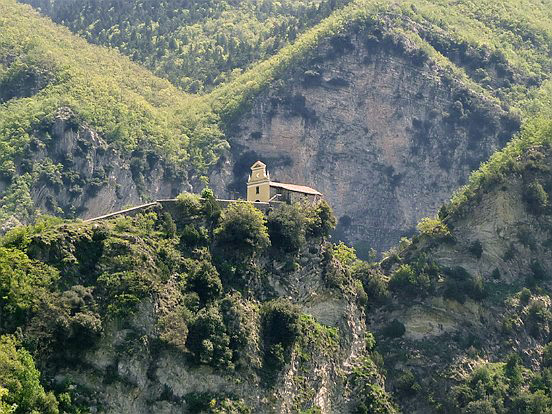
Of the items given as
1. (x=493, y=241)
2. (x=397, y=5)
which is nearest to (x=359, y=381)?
(x=493, y=241)

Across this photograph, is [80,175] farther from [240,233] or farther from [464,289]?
[464,289]

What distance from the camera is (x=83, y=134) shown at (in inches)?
4958

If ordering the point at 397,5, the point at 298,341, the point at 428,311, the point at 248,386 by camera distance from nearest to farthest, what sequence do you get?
the point at 248,386
the point at 298,341
the point at 428,311
the point at 397,5

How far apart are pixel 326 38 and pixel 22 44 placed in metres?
37.0

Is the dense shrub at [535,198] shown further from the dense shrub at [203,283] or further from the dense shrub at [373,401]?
the dense shrub at [203,283]

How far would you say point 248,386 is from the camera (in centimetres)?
7662

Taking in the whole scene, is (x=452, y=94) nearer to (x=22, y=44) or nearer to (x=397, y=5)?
(x=397, y=5)

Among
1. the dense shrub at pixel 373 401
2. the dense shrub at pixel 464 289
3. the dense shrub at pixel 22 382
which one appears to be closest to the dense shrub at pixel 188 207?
the dense shrub at pixel 373 401

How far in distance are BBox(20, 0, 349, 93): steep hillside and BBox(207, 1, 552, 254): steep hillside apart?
10.4m

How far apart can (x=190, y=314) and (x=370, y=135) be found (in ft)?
226

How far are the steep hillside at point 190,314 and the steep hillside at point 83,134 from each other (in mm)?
37045

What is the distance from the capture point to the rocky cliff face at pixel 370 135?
452 ft

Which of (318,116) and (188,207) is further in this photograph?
(318,116)

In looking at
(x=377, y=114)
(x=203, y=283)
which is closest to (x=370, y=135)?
(x=377, y=114)
